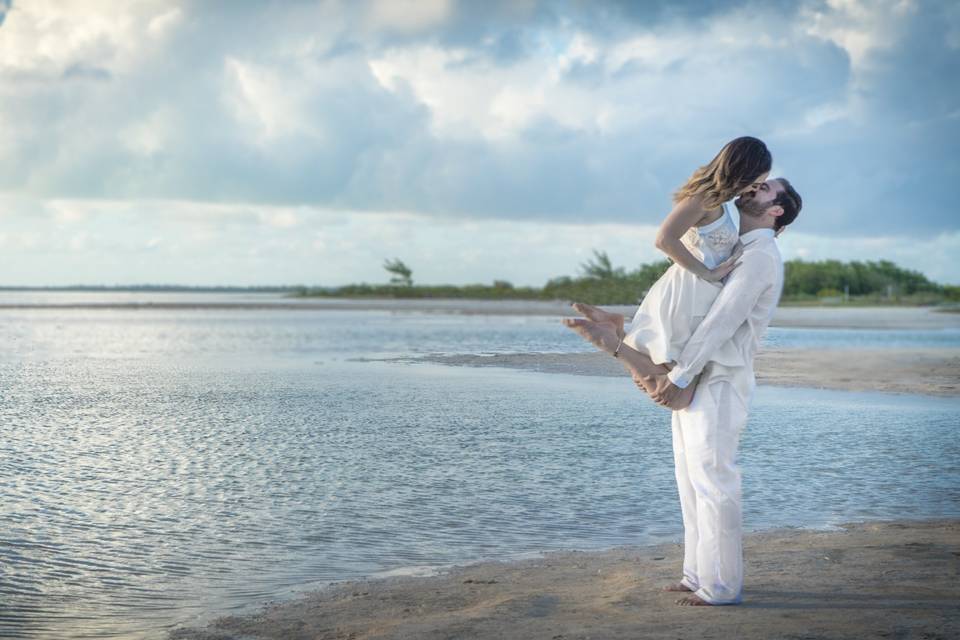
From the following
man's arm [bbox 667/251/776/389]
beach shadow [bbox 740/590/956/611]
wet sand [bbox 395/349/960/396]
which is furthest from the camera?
wet sand [bbox 395/349/960/396]

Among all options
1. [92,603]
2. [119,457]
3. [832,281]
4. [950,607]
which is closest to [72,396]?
[119,457]

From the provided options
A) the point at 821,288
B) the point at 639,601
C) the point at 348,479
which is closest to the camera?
the point at 639,601

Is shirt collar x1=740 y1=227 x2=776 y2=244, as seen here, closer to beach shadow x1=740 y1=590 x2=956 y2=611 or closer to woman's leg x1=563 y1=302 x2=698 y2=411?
woman's leg x1=563 y1=302 x2=698 y2=411

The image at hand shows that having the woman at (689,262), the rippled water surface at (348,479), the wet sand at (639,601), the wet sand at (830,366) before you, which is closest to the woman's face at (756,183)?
the woman at (689,262)

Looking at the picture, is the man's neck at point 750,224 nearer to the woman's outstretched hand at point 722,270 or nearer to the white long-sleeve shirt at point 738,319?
the white long-sleeve shirt at point 738,319

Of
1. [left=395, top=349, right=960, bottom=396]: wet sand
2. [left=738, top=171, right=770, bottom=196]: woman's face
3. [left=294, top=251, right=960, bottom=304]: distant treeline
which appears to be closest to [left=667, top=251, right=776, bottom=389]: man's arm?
[left=738, top=171, right=770, bottom=196]: woman's face

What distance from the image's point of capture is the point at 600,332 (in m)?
6.11

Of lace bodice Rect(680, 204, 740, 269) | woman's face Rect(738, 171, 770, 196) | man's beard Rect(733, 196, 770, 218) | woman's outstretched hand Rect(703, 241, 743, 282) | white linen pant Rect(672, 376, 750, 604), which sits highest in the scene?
woman's face Rect(738, 171, 770, 196)

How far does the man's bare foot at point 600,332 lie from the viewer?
609cm

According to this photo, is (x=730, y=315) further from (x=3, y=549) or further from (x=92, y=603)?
(x=3, y=549)

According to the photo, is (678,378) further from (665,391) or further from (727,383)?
(727,383)

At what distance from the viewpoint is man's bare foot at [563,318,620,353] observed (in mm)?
6090

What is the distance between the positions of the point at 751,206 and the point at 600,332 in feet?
3.51

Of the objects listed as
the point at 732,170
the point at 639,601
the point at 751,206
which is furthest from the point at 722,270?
the point at 639,601
